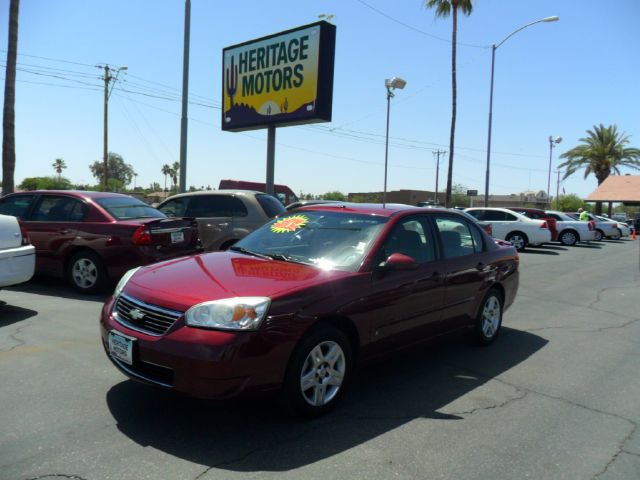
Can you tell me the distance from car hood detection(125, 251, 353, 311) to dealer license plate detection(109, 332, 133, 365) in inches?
11.5

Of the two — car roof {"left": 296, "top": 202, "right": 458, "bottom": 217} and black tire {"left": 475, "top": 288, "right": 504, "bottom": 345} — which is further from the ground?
car roof {"left": 296, "top": 202, "right": 458, "bottom": 217}

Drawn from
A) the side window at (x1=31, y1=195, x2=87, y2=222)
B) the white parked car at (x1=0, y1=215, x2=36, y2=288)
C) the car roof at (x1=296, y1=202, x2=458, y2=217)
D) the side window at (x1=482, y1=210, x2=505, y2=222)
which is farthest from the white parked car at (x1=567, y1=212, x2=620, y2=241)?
the white parked car at (x1=0, y1=215, x2=36, y2=288)

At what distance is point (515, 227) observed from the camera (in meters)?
19.2

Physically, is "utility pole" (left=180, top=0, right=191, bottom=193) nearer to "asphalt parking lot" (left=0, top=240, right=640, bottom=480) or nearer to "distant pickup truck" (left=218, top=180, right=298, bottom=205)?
"distant pickup truck" (left=218, top=180, right=298, bottom=205)

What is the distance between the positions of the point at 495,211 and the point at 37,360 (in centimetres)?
1809

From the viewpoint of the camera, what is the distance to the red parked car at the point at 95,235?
7184 mm

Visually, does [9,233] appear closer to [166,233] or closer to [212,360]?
[166,233]

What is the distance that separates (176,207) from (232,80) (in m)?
8.60

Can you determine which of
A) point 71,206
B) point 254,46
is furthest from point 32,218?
point 254,46

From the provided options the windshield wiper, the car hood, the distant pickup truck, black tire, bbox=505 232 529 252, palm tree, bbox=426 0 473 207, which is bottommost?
black tire, bbox=505 232 529 252

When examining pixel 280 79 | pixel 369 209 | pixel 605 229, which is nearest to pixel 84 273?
pixel 369 209

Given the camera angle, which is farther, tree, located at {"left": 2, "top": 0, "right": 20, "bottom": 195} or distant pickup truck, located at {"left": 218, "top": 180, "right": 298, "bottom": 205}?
distant pickup truck, located at {"left": 218, "top": 180, "right": 298, "bottom": 205}

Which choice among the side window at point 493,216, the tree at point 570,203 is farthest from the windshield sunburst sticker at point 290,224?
the tree at point 570,203

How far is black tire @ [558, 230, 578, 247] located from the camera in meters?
22.8
